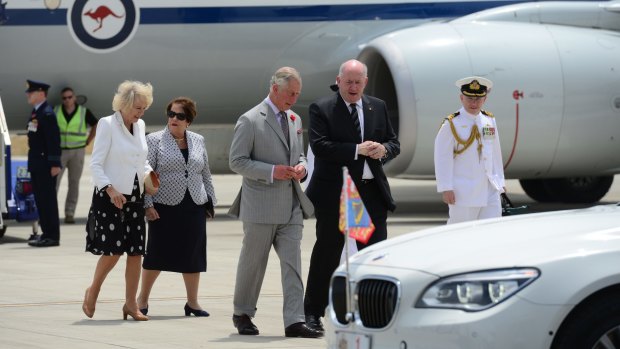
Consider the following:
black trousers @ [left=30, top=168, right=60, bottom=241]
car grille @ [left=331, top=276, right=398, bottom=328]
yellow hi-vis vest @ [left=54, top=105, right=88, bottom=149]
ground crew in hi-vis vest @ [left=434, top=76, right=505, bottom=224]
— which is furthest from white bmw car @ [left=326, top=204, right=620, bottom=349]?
yellow hi-vis vest @ [left=54, top=105, right=88, bottom=149]

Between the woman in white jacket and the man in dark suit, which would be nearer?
the man in dark suit

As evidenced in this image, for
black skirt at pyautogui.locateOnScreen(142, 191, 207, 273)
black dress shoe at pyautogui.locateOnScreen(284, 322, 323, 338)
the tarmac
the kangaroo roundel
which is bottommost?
the tarmac

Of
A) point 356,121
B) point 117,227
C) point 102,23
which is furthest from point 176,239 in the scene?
point 102,23

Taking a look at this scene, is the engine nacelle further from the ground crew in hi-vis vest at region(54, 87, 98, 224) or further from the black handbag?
the black handbag

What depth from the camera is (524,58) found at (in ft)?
46.9

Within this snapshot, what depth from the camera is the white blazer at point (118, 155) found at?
311 inches

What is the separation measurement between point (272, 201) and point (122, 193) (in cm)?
102

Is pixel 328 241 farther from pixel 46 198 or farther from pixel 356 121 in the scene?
pixel 46 198

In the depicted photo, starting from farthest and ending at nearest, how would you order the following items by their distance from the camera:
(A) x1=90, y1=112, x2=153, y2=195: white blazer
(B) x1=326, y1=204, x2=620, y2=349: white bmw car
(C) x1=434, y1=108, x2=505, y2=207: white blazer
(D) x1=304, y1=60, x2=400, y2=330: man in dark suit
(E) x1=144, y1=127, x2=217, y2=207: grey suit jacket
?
1. (E) x1=144, y1=127, x2=217, y2=207: grey suit jacket
2. (A) x1=90, y1=112, x2=153, y2=195: white blazer
3. (C) x1=434, y1=108, x2=505, y2=207: white blazer
4. (D) x1=304, y1=60, x2=400, y2=330: man in dark suit
5. (B) x1=326, y1=204, x2=620, y2=349: white bmw car

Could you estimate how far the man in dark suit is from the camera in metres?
7.49

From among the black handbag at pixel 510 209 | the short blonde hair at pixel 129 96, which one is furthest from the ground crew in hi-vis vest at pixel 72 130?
the black handbag at pixel 510 209

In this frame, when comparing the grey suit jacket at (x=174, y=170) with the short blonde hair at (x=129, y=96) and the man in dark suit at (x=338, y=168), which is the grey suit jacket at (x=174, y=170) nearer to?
the short blonde hair at (x=129, y=96)

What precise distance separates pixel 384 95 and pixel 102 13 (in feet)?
11.1

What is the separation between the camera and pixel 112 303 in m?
8.73
